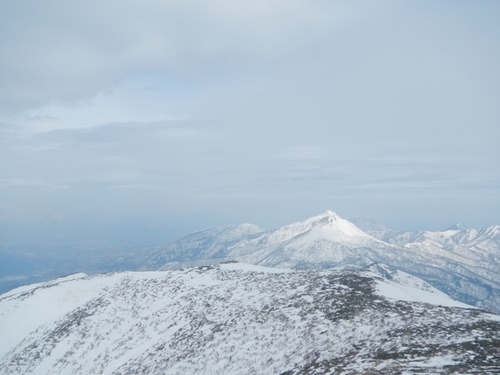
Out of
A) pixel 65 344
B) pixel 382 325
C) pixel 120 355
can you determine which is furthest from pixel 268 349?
pixel 65 344

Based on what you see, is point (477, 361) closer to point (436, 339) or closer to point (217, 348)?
point (436, 339)

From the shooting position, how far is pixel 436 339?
17.7 meters

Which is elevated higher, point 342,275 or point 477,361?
point 477,361

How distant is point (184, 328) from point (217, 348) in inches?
299

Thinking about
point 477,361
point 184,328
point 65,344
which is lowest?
point 65,344

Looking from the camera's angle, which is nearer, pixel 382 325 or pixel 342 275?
pixel 382 325

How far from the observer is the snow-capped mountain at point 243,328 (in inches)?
678

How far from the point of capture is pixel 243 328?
1065 inches

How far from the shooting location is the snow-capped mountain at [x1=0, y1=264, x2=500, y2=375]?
56.5ft

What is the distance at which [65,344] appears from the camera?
37312 mm

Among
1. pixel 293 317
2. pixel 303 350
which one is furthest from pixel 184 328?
pixel 303 350

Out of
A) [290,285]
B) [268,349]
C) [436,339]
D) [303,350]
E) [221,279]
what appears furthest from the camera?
[221,279]

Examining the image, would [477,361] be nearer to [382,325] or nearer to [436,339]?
[436,339]

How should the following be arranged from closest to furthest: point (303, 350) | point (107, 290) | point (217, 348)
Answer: point (303, 350) → point (217, 348) → point (107, 290)
